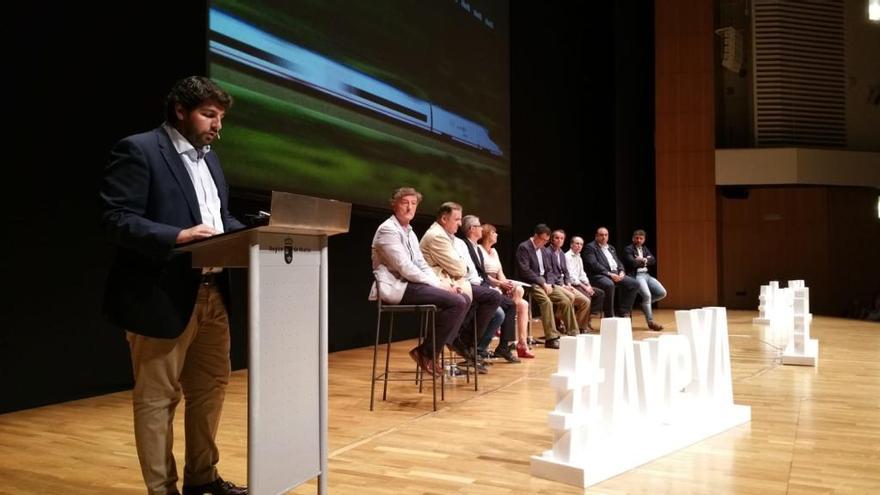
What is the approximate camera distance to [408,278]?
4074 millimetres

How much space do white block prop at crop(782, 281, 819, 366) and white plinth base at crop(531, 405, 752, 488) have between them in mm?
2382

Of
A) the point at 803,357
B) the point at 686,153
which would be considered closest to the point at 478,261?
the point at 803,357

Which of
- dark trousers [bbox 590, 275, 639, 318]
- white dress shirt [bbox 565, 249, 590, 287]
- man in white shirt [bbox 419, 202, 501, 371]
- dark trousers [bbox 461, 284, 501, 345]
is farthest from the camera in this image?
dark trousers [bbox 590, 275, 639, 318]

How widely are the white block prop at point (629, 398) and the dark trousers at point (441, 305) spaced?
1350 mm

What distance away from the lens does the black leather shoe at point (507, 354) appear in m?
5.45

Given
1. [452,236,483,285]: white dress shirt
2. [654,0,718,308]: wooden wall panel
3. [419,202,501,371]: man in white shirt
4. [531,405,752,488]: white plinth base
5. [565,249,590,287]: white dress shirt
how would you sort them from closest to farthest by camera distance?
[531,405,752,488]: white plinth base → [419,202,501,371]: man in white shirt → [452,236,483,285]: white dress shirt → [565,249,590,287]: white dress shirt → [654,0,718,308]: wooden wall panel

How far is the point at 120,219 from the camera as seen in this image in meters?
1.89

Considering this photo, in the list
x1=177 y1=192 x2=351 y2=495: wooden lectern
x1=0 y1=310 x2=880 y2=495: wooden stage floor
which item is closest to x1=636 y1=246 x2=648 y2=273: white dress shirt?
x1=0 y1=310 x2=880 y2=495: wooden stage floor

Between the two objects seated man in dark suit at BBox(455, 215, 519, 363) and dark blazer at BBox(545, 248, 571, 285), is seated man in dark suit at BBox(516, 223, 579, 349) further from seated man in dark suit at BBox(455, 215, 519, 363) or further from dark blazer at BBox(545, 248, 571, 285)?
seated man in dark suit at BBox(455, 215, 519, 363)

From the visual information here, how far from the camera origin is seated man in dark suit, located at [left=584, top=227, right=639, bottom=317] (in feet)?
25.7

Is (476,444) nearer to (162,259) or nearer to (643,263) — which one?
(162,259)

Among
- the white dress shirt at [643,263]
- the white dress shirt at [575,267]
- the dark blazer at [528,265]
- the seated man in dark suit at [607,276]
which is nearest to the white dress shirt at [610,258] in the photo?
the seated man in dark suit at [607,276]

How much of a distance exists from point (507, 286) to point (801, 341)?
6.79 feet

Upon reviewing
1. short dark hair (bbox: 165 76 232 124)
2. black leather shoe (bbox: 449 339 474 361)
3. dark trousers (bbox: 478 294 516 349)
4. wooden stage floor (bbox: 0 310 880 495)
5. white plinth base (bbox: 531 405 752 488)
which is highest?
short dark hair (bbox: 165 76 232 124)
